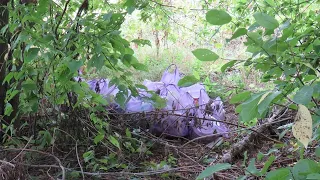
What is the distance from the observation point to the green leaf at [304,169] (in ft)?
2.51

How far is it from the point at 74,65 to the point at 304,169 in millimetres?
1003

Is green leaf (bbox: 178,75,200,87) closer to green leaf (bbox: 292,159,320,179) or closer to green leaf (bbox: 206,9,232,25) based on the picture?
green leaf (bbox: 206,9,232,25)

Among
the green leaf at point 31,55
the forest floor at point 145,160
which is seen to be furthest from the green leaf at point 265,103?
the green leaf at point 31,55

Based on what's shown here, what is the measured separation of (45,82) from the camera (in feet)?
6.02

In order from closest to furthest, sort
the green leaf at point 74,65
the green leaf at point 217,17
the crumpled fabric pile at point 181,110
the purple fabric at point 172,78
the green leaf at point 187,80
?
the green leaf at point 217,17
the green leaf at point 187,80
the green leaf at point 74,65
the crumpled fabric pile at point 181,110
the purple fabric at point 172,78

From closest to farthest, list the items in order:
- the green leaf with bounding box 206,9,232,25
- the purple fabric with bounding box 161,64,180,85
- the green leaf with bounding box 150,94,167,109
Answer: the green leaf with bounding box 206,9,232,25 → the green leaf with bounding box 150,94,167,109 → the purple fabric with bounding box 161,64,180,85

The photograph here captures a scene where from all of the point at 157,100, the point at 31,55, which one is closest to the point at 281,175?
the point at 31,55

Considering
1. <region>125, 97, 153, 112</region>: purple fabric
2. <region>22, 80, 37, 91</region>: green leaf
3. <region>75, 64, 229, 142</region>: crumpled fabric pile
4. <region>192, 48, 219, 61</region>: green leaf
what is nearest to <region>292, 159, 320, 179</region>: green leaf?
<region>192, 48, 219, 61</region>: green leaf

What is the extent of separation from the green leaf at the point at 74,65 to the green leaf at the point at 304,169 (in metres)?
0.97

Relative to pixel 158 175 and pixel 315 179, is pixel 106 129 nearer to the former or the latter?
pixel 158 175

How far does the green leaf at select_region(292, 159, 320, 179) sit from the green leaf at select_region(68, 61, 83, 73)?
97 cm

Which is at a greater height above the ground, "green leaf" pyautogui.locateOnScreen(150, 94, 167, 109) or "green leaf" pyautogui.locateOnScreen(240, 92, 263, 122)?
"green leaf" pyautogui.locateOnScreen(240, 92, 263, 122)

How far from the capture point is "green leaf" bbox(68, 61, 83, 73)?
1454mm

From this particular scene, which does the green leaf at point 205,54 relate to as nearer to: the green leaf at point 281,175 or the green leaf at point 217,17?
the green leaf at point 217,17
